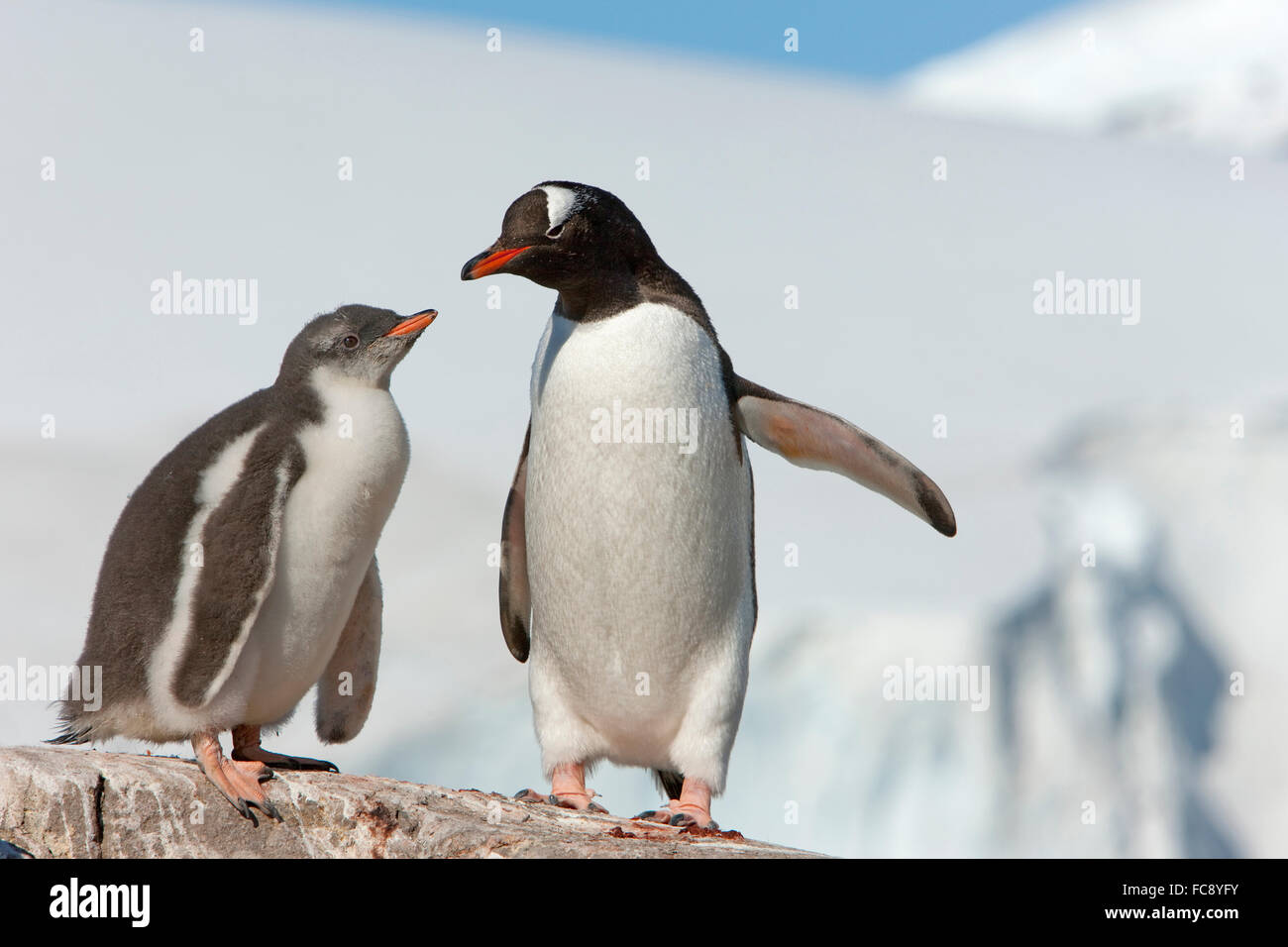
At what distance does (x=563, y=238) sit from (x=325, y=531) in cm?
66

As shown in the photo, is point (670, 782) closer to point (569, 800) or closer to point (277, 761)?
point (569, 800)

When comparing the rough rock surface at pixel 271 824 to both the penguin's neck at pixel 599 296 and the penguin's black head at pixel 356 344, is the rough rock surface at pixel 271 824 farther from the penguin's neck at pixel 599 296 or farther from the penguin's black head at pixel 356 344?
the penguin's neck at pixel 599 296

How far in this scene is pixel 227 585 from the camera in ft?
6.64

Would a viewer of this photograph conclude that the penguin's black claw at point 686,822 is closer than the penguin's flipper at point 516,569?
Yes

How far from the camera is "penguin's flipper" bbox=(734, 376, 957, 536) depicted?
2518 mm

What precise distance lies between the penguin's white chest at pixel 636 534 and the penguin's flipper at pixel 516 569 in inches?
7.9

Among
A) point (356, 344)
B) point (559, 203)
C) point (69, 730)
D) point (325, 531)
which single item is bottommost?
point (69, 730)

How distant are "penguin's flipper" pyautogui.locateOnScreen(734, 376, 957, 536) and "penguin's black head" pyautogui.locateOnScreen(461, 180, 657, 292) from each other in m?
0.39

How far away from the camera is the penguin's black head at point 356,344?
220cm
